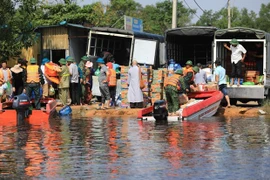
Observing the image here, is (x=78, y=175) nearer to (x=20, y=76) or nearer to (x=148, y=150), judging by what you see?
(x=148, y=150)

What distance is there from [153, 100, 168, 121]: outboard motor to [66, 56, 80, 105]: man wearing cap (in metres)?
4.64

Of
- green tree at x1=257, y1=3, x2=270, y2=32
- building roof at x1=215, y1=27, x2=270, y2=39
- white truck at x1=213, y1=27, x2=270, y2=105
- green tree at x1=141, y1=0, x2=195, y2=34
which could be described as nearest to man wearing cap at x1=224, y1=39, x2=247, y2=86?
white truck at x1=213, y1=27, x2=270, y2=105

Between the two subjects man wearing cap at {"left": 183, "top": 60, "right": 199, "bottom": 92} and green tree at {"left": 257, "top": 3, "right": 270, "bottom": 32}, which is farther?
green tree at {"left": 257, "top": 3, "right": 270, "bottom": 32}

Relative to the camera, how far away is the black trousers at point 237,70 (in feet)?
78.9

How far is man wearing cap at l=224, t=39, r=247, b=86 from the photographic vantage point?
23.9m

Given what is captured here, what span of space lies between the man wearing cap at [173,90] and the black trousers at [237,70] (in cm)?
414

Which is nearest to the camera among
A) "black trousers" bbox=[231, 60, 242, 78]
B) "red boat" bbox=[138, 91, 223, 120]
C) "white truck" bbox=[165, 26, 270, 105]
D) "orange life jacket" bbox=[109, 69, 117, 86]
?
"red boat" bbox=[138, 91, 223, 120]

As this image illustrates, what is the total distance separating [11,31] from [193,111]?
920 cm

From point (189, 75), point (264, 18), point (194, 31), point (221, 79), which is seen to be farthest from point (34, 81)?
point (264, 18)

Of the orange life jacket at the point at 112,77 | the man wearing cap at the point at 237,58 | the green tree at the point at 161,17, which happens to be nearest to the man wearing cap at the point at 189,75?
the man wearing cap at the point at 237,58

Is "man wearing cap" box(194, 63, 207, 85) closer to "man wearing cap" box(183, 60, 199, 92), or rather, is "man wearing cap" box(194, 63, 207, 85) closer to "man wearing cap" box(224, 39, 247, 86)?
"man wearing cap" box(183, 60, 199, 92)

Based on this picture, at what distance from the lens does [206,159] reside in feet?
40.5

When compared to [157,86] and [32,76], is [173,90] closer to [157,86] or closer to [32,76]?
[157,86]

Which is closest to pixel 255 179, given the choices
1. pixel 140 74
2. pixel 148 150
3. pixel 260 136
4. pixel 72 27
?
pixel 148 150
